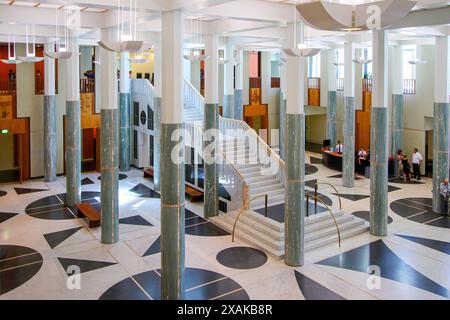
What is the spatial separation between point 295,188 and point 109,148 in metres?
5.42

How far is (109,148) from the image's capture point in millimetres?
13078

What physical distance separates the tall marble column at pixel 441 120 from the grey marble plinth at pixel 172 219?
10785 mm

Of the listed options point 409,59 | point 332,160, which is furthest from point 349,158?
point 409,59

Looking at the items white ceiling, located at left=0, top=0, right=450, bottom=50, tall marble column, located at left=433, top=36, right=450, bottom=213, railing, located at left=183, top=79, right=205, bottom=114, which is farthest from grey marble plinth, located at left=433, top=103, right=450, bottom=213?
railing, located at left=183, top=79, right=205, bottom=114

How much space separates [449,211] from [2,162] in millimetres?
19294

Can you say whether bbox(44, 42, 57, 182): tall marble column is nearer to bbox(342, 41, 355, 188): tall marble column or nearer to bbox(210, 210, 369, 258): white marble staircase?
bbox(210, 210, 369, 258): white marble staircase

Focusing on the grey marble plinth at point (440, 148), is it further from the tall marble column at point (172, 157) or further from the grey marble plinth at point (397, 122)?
the tall marble column at point (172, 157)

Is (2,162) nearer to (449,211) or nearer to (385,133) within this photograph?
(385,133)

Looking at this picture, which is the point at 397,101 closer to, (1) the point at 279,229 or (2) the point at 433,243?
(2) the point at 433,243

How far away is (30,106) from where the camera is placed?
21938 millimetres

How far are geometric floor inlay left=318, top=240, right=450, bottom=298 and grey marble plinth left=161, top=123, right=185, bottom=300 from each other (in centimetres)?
424

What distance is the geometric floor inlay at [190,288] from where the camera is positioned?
10109 millimetres

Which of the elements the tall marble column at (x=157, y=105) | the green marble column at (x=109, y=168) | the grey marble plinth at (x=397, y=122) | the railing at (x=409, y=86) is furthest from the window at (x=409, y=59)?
the green marble column at (x=109, y=168)
